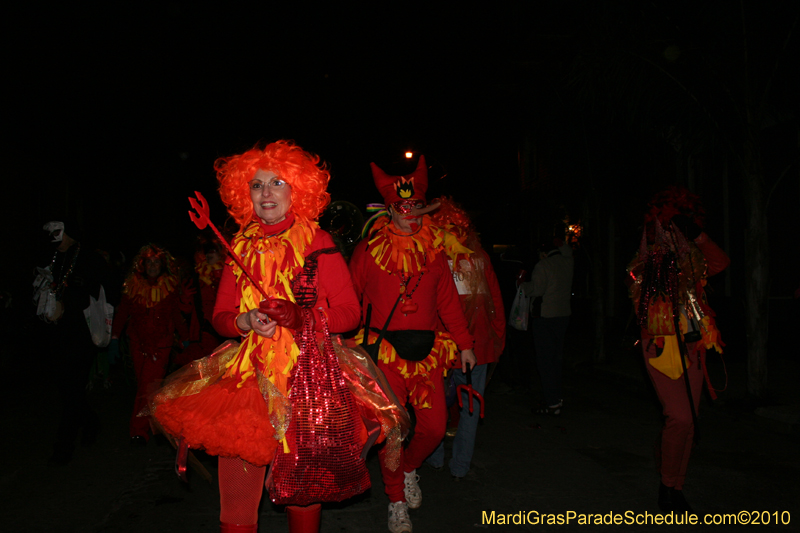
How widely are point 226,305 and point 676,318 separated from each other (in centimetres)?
291

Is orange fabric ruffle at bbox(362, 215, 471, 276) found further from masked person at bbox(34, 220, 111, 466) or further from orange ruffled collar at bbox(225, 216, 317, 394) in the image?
masked person at bbox(34, 220, 111, 466)

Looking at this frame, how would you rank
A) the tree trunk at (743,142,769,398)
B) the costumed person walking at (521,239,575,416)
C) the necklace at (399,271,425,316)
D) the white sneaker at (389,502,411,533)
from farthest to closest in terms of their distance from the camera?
1. the tree trunk at (743,142,769,398)
2. the costumed person walking at (521,239,575,416)
3. the necklace at (399,271,425,316)
4. the white sneaker at (389,502,411,533)

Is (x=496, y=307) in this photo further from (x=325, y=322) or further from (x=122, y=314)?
(x=122, y=314)

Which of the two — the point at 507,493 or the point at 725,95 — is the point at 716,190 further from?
the point at 507,493

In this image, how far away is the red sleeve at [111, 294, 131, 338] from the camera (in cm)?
603

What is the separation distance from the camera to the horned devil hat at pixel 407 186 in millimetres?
4160

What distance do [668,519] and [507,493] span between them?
3.60 feet

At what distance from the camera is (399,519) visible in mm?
3768

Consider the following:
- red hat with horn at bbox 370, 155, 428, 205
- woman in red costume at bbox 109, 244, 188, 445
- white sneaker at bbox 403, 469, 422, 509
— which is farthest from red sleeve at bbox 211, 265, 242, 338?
woman in red costume at bbox 109, 244, 188, 445

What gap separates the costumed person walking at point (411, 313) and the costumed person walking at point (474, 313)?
0.70 meters

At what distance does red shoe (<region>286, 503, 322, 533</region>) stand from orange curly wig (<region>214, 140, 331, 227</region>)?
1.36 m

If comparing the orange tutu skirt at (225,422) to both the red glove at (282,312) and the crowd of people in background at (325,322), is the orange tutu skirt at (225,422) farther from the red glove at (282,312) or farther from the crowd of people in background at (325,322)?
the red glove at (282,312)

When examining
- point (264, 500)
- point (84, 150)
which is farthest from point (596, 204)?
point (84, 150)

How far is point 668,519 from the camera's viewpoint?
3912 mm
